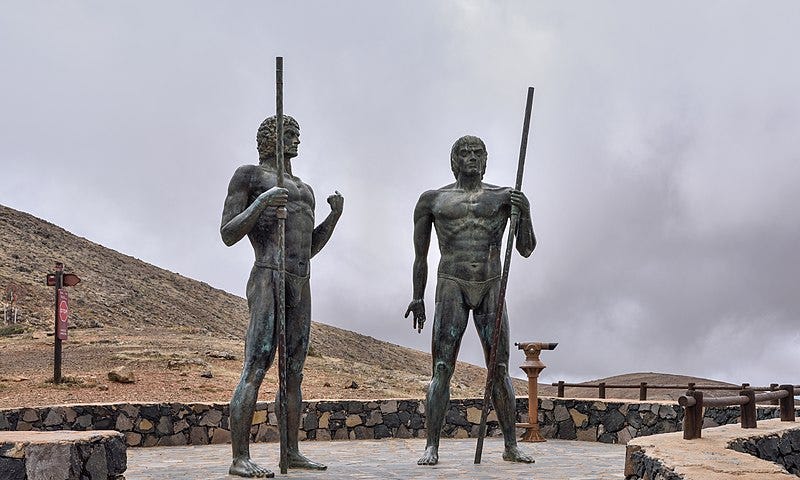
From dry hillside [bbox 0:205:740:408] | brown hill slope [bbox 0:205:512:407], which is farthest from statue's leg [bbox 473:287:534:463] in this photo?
brown hill slope [bbox 0:205:512:407]

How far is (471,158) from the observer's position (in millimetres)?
7910

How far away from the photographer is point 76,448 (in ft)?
17.3

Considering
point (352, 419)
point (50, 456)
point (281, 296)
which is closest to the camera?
point (50, 456)

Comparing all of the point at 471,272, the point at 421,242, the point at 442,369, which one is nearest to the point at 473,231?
the point at 471,272

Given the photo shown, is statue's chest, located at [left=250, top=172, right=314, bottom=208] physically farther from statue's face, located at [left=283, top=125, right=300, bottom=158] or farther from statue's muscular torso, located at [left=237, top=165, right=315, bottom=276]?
statue's face, located at [left=283, top=125, right=300, bottom=158]

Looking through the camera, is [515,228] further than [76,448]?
Yes

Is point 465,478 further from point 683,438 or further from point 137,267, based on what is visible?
point 137,267

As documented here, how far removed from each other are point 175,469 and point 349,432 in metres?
3.97

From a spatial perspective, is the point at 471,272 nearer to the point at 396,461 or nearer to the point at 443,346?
the point at 443,346

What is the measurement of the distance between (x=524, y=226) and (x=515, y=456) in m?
1.91

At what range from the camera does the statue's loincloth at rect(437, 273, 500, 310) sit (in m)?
7.75

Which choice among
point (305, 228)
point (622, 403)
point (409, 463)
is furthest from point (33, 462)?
point (622, 403)

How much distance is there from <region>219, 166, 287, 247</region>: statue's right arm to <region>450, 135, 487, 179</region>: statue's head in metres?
1.71

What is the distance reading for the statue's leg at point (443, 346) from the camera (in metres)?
7.76
